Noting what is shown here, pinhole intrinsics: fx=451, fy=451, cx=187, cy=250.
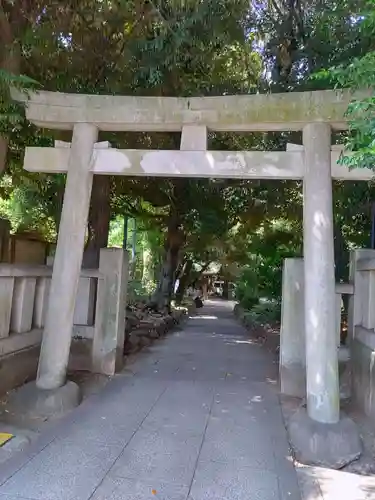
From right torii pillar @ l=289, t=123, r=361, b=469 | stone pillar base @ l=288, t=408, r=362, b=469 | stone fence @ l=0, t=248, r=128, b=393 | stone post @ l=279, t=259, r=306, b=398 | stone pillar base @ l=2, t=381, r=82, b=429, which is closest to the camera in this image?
stone pillar base @ l=288, t=408, r=362, b=469

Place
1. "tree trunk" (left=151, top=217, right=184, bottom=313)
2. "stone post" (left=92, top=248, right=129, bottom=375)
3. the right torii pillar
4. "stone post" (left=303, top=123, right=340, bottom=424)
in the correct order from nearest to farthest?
the right torii pillar → "stone post" (left=303, top=123, right=340, bottom=424) → "stone post" (left=92, top=248, right=129, bottom=375) → "tree trunk" (left=151, top=217, right=184, bottom=313)

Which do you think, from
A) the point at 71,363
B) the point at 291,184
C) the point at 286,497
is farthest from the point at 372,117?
the point at 291,184

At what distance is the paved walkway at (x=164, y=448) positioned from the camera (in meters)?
3.19

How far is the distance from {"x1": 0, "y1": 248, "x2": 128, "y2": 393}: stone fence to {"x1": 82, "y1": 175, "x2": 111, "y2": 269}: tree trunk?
1.92 metres

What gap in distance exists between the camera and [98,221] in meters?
8.59

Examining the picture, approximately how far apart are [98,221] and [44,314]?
2.89 meters

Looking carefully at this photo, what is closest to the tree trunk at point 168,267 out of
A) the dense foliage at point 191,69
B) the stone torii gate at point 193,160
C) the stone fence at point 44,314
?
the dense foliage at point 191,69

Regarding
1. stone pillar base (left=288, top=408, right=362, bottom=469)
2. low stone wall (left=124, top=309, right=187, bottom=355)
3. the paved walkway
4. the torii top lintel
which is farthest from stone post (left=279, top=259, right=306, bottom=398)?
low stone wall (left=124, top=309, right=187, bottom=355)

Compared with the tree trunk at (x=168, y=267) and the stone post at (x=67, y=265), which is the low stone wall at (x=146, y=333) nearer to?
the tree trunk at (x=168, y=267)

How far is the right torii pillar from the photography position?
3.93m

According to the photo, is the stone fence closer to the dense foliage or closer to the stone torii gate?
the stone torii gate

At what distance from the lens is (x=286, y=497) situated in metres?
3.21

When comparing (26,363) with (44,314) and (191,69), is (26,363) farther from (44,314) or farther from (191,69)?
(191,69)

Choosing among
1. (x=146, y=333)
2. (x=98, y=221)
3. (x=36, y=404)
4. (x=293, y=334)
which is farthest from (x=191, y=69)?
(x=146, y=333)
